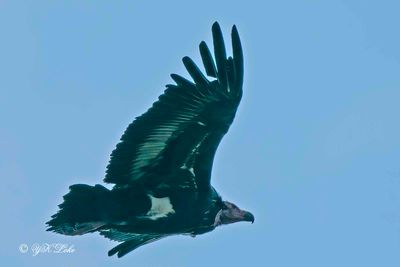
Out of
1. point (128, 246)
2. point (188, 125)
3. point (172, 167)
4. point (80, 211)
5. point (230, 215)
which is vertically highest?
point (188, 125)

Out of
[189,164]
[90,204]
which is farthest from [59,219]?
[189,164]

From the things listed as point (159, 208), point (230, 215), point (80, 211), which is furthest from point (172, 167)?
point (80, 211)

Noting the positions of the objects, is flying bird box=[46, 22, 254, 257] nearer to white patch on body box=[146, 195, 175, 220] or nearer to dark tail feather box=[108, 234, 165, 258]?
white patch on body box=[146, 195, 175, 220]

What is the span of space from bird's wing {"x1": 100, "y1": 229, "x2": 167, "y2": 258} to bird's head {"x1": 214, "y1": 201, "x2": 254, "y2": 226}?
144 centimetres

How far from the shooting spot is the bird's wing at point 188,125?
24.3 metres

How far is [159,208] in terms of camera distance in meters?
25.5

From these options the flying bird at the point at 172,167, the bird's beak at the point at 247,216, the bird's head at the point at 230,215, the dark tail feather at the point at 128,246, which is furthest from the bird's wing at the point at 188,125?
the dark tail feather at the point at 128,246

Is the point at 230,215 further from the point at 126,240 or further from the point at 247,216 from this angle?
the point at 126,240

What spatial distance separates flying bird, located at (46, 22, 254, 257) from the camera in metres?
24.6

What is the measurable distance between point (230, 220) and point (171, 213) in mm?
1328

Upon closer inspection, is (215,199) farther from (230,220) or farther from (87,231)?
(87,231)

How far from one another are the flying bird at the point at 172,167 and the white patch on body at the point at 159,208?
0.6 inches

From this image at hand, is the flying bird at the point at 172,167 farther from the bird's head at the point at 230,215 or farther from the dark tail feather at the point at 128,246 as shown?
the dark tail feather at the point at 128,246

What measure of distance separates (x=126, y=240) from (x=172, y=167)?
2434mm
